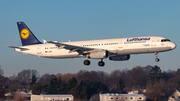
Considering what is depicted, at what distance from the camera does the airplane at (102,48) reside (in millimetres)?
50500

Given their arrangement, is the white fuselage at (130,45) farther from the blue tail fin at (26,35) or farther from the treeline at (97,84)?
the treeline at (97,84)

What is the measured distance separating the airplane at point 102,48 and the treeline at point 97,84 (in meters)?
24.6

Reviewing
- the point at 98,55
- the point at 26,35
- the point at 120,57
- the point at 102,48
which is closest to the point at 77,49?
the point at 98,55

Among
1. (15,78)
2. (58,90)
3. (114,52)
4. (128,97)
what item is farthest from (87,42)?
(15,78)

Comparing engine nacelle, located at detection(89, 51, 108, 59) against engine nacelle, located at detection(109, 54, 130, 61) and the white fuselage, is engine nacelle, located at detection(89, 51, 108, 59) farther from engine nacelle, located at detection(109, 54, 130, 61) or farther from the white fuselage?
engine nacelle, located at detection(109, 54, 130, 61)

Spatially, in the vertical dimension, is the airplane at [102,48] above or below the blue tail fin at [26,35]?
below

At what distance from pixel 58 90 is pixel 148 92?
3290cm

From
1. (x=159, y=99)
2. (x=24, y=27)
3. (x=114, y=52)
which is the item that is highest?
(x=24, y=27)

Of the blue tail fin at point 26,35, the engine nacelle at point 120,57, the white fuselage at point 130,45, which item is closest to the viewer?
the white fuselage at point 130,45

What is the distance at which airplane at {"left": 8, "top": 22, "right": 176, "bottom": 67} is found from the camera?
50500 mm

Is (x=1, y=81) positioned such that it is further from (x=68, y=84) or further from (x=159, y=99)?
(x=159, y=99)

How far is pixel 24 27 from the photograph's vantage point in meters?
62.2

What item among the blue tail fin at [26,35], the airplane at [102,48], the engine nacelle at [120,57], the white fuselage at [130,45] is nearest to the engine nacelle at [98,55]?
the airplane at [102,48]

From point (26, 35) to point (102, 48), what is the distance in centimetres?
1826
